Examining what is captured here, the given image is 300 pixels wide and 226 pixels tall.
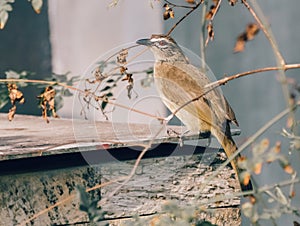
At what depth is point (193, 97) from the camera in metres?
2.60

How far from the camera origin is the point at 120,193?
2.41 metres

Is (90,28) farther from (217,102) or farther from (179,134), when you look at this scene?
(179,134)

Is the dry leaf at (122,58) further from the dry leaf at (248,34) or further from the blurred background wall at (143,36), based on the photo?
the blurred background wall at (143,36)

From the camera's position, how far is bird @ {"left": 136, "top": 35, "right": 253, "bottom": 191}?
2539 mm

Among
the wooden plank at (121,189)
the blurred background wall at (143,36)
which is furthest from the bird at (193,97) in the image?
the blurred background wall at (143,36)

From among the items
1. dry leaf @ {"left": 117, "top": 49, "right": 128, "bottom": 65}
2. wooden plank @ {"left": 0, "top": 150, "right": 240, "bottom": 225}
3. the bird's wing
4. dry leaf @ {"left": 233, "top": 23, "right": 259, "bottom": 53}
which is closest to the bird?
the bird's wing

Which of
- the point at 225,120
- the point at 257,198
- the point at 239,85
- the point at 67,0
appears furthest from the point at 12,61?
the point at 257,198

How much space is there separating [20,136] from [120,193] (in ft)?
1.77

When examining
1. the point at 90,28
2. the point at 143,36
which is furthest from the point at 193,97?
the point at 90,28

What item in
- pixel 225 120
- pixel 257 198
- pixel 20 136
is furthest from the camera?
pixel 20 136

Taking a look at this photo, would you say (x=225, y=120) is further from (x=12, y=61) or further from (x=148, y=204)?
(x=12, y=61)

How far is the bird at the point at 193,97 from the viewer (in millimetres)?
2539

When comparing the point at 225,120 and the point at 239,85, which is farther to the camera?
the point at 239,85

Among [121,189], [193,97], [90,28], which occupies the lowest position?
[121,189]
